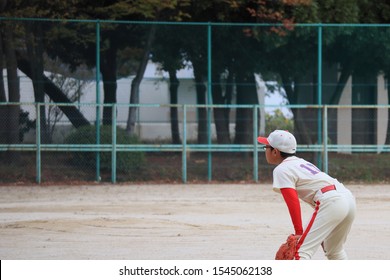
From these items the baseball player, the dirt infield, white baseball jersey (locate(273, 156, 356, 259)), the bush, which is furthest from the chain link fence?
white baseball jersey (locate(273, 156, 356, 259))

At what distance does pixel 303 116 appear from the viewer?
76.7ft

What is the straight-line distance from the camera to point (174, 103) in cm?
2341

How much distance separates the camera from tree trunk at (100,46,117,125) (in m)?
22.5

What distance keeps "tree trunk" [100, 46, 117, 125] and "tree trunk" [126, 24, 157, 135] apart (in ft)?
1.46

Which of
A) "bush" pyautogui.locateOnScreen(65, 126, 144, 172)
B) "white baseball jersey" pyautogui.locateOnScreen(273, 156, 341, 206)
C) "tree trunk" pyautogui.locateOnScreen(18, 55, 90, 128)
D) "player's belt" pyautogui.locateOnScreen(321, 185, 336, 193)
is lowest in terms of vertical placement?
"bush" pyautogui.locateOnScreen(65, 126, 144, 172)

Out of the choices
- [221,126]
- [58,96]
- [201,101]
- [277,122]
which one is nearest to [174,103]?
[201,101]

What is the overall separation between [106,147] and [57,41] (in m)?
2.82

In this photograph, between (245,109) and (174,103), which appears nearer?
(245,109)

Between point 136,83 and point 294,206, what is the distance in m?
15.6

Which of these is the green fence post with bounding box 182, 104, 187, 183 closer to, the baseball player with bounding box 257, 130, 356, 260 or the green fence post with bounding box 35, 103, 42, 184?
the green fence post with bounding box 35, 103, 42, 184

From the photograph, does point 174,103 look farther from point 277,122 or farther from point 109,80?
point 277,122

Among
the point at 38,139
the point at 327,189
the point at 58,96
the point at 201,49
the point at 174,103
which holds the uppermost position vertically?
the point at 201,49
